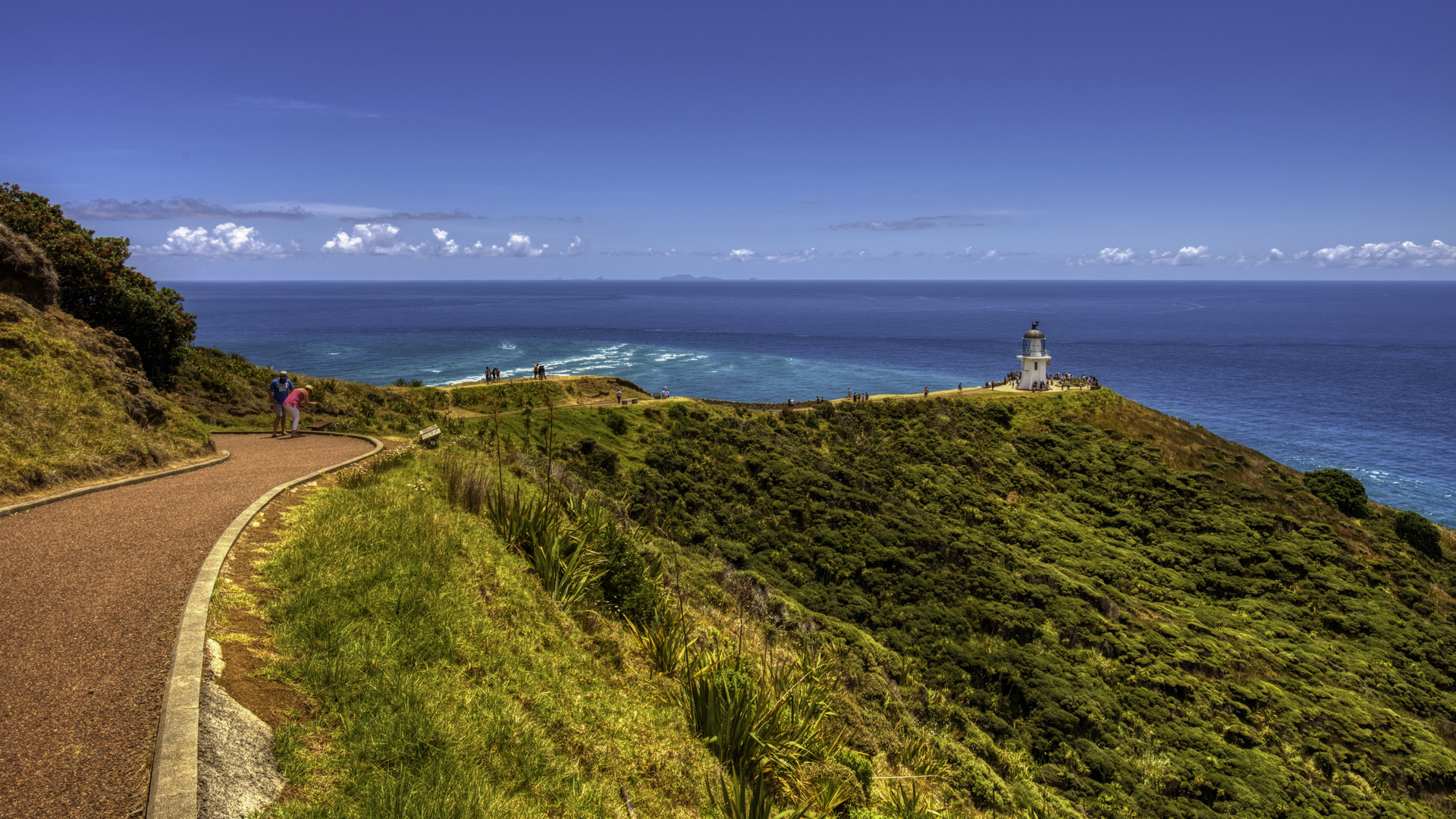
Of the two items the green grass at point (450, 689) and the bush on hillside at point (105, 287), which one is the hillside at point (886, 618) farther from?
the bush on hillside at point (105, 287)

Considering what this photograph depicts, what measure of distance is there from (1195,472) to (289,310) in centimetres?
21130

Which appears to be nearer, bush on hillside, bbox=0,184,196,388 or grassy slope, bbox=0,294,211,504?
grassy slope, bbox=0,294,211,504

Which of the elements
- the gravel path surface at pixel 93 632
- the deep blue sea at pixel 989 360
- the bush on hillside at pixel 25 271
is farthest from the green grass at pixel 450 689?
the deep blue sea at pixel 989 360

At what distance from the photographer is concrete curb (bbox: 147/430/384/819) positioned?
401 cm

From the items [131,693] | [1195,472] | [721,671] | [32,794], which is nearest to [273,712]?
[131,693]

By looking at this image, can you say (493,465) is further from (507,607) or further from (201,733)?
(201,733)

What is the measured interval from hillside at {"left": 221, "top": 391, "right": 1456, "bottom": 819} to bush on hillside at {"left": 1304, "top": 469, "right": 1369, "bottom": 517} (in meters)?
0.63

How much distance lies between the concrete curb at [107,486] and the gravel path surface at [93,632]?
0.10 metres

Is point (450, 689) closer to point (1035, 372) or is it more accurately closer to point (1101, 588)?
point (1101, 588)

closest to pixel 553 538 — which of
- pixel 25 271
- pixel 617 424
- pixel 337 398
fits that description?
pixel 25 271

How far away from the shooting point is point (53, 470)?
32.0ft

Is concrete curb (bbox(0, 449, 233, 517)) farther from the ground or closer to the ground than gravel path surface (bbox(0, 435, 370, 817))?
farther from the ground

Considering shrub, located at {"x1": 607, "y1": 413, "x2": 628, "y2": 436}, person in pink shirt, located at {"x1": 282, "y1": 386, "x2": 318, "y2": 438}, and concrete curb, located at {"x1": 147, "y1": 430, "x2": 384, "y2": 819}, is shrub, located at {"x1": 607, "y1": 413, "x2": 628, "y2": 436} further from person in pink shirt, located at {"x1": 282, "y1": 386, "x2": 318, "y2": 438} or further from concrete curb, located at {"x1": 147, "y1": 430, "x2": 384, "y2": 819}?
concrete curb, located at {"x1": 147, "y1": 430, "x2": 384, "y2": 819}

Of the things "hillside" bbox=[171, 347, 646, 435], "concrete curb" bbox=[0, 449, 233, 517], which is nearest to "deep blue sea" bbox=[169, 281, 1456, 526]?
"hillside" bbox=[171, 347, 646, 435]
